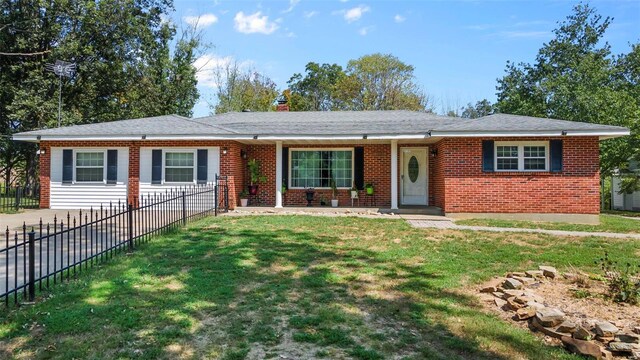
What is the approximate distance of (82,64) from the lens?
74.2 ft

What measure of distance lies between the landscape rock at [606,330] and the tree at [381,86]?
106 ft

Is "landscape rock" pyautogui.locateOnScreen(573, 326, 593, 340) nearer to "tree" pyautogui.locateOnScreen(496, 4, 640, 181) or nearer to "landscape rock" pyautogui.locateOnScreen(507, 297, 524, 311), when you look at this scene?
"landscape rock" pyautogui.locateOnScreen(507, 297, 524, 311)

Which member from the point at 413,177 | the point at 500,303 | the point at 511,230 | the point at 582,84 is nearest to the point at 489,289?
the point at 500,303

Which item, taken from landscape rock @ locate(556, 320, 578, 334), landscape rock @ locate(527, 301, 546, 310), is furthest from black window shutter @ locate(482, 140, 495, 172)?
landscape rock @ locate(556, 320, 578, 334)

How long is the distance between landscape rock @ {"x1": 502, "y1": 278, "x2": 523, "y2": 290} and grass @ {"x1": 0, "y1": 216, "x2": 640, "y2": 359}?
1.44 feet

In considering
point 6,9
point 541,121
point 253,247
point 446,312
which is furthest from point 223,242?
point 6,9

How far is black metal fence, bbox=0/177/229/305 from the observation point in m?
4.62

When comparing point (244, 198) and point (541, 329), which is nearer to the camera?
point (541, 329)

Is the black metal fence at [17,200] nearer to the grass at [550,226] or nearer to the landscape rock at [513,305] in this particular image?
the grass at [550,226]

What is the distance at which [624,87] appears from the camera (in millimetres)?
26328

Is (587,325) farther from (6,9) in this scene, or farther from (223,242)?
(6,9)

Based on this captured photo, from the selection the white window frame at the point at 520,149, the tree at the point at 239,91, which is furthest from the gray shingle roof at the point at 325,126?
the tree at the point at 239,91

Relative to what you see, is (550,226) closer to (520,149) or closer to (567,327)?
(520,149)

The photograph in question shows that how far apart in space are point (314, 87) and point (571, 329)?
42277 mm
